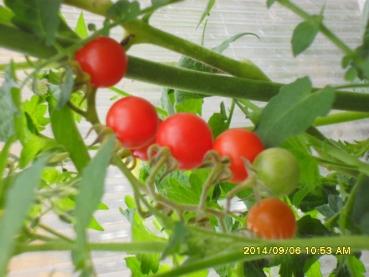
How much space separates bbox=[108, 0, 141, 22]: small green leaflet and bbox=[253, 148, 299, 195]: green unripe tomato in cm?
10

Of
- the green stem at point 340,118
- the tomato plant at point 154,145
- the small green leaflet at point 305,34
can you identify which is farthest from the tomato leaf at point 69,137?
the green stem at point 340,118

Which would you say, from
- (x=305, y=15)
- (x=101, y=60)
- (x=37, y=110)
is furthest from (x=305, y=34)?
(x=37, y=110)

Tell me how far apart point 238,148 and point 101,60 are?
82mm

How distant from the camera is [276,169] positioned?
0.26m

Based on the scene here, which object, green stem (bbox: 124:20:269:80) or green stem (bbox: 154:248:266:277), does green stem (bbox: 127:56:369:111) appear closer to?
green stem (bbox: 124:20:269:80)

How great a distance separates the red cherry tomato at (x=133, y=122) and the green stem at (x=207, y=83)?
0.15ft

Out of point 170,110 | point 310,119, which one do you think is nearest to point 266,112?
point 310,119

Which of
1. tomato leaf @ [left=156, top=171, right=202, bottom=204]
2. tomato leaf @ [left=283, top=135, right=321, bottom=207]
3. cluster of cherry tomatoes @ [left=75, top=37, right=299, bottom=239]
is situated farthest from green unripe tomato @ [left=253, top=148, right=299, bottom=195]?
tomato leaf @ [left=156, top=171, right=202, bottom=204]

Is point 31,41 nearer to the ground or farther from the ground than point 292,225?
farther from the ground

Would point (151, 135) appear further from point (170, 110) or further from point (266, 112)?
point (170, 110)

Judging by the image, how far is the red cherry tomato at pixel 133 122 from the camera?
0.89 feet

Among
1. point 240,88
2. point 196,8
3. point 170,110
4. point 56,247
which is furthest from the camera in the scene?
point 196,8

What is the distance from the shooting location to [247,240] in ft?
Answer: 0.78

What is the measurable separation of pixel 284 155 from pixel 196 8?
2.80 feet
